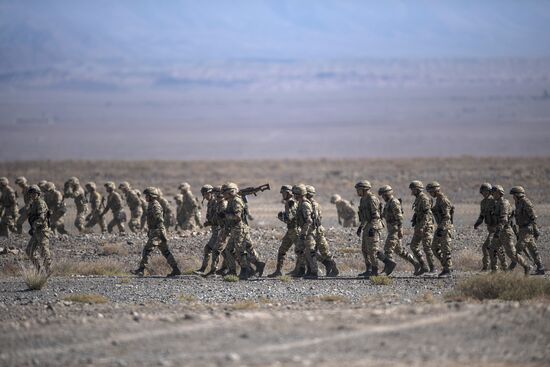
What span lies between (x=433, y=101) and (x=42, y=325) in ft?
466

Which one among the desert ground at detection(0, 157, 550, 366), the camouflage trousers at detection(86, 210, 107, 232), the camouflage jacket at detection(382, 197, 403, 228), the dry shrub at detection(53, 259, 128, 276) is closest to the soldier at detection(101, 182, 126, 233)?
the camouflage trousers at detection(86, 210, 107, 232)

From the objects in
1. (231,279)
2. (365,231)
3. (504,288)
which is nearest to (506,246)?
(365,231)

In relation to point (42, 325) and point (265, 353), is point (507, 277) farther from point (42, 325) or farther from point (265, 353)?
point (42, 325)

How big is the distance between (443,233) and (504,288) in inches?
138

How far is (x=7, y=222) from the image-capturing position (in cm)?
2845

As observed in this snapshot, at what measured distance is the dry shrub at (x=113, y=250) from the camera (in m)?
24.9

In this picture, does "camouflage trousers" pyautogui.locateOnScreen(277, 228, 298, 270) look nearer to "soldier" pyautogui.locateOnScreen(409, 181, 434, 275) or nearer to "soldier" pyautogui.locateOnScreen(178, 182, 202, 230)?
"soldier" pyautogui.locateOnScreen(409, 181, 434, 275)

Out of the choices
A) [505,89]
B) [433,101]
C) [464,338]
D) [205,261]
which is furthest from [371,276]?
[505,89]

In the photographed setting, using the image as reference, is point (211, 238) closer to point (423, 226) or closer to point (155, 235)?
point (155, 235)

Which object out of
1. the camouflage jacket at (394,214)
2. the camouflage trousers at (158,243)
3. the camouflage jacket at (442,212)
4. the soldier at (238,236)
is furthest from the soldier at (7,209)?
the camouflage jacket at (442,212)

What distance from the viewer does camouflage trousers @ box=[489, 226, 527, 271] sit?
782 inches

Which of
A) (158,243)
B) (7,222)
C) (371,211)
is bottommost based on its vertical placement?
(7,222)

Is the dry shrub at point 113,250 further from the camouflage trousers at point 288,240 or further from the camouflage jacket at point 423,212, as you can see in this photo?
the camouflage jacket at point 423,212

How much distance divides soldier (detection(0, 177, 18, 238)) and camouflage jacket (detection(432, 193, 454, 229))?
12.3 m
